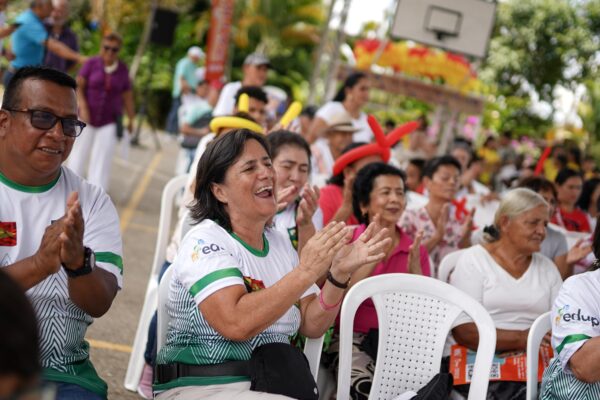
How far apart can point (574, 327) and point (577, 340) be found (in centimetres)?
5

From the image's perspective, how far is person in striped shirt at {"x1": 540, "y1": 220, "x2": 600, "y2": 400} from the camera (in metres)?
2.93

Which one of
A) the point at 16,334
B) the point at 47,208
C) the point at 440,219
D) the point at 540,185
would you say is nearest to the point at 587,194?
the point at 540,185

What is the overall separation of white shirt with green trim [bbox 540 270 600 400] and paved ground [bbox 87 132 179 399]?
2.06 meters

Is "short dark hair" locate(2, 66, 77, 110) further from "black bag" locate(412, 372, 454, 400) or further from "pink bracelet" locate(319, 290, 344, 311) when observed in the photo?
"black bag" locate(412, 372, 454, 400)

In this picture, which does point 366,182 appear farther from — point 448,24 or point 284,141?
point 448,24

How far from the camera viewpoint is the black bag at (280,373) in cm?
264

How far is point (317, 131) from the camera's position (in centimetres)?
675

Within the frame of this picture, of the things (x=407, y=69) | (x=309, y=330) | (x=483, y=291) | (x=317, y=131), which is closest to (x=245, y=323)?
(x=309, y=330)

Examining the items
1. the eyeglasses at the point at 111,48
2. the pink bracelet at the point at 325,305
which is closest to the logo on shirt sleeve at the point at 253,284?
the pink bracelet at the point at 325,305

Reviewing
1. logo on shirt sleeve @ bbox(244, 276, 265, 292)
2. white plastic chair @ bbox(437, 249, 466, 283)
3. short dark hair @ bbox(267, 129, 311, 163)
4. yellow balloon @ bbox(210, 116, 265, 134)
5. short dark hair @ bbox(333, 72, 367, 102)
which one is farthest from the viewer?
short dark hair @ bbox(333, 72, 367, 102)

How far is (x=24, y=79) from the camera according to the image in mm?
2619

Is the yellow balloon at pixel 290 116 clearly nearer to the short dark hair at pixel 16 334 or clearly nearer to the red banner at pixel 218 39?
the short dark hair at pixel 16 334

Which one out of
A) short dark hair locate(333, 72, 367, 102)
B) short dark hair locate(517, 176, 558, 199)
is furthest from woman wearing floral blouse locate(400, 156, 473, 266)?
short dark hair locate(333, 72, 367, 102)

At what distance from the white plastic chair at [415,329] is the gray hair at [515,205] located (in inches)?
34.5
